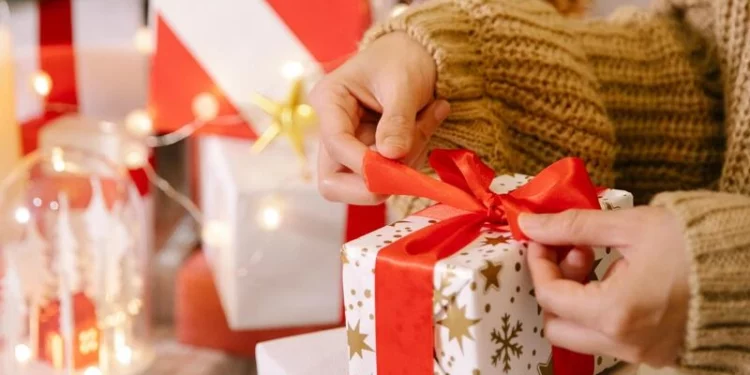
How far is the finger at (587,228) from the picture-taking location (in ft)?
1.29

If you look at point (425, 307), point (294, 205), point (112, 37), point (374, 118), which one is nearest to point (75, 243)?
point (294, 205)

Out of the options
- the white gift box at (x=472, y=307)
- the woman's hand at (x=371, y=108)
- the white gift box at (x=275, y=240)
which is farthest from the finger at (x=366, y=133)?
the white gift box at (x=275, y=240)

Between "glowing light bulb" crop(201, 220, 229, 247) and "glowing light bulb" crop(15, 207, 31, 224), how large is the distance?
8.6 inches

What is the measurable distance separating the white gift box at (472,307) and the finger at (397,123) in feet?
0.16

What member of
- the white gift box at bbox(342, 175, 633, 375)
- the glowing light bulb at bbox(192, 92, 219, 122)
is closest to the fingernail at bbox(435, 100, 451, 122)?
the white gift box at bbox(342, 175, 633, 375)

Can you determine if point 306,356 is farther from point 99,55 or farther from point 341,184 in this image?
point 99,55

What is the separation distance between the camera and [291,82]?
96cm

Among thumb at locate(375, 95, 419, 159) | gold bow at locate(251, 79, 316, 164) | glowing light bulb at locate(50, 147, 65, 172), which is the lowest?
glowing light bulb at locate(50, 147, 65, 172)

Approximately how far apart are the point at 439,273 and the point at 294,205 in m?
0.55

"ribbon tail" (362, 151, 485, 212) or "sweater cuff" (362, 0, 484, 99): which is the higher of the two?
"sweater cuff" (362, 0, 484, 99)

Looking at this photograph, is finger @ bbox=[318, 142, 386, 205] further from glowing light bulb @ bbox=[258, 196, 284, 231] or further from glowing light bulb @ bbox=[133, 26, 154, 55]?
glowing light bulb @ bbox=[133, 26, 154, 55]

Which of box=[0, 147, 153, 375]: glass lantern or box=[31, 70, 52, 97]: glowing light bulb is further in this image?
box=[31, 70, 52, 97]: glowing light bulb

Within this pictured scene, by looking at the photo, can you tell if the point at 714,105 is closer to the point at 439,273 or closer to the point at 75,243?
the point at 439,273

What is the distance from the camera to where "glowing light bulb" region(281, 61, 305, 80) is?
3.15ft
